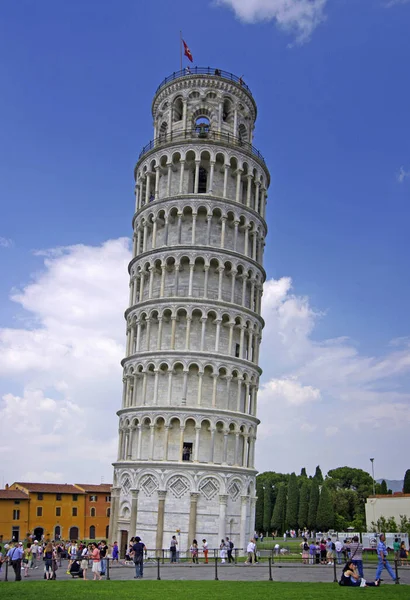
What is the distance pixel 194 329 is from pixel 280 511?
58.8 metres

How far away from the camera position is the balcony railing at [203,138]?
182ft

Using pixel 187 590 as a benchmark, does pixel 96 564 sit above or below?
below

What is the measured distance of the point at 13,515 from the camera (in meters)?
95.8

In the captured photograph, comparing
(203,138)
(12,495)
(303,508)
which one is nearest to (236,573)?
(203,138)

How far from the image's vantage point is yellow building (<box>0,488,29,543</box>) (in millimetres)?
94688

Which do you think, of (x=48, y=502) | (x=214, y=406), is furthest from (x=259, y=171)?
(x=48, y=502)

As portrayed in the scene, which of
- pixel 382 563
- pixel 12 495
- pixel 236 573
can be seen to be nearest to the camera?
pixel 382 563

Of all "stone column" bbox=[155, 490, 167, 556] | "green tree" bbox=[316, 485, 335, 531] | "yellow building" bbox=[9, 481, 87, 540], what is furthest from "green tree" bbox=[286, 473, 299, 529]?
"stone column" bbox=[155, 490, 167, 556]

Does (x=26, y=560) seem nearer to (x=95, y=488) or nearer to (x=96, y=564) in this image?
(x=96, y=564)

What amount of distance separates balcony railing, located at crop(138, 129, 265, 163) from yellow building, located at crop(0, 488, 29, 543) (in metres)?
60.8

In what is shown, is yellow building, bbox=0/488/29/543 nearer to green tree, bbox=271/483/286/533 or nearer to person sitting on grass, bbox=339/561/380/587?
green tree, bbox=271/483/286/533

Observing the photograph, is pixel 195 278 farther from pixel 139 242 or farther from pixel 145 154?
pixel 145 154

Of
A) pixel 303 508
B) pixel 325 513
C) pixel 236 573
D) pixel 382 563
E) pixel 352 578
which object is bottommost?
pixel 303 508

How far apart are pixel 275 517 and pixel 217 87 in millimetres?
66915
